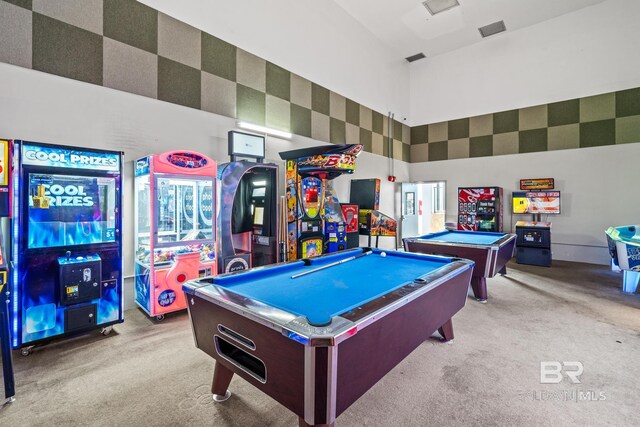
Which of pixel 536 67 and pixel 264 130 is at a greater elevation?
pixel 536 67

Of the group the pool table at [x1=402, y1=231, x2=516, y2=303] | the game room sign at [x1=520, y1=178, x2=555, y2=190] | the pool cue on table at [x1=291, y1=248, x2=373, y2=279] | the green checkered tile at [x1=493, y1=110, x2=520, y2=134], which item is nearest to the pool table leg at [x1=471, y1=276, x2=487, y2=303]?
the pool table at [x1=402, y1=231, x2=516, y2=303]

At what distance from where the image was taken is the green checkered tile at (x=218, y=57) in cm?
380

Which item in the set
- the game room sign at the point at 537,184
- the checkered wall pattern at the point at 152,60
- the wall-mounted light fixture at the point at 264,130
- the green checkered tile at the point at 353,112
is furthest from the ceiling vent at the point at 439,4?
the game room sign at the point at 537,184

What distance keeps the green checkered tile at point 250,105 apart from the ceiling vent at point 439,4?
362 centimetres

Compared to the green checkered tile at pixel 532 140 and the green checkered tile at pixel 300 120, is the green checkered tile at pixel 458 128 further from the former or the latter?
the green checkered tile at pixel 300 120

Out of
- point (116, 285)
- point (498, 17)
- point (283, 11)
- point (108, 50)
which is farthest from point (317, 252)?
point (498, 17)

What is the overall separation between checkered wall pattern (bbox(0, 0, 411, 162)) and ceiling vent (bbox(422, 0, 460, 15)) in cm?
250

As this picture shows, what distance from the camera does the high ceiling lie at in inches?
219

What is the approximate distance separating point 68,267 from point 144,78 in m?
2.11

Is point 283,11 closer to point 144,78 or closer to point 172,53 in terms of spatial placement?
point 172,53

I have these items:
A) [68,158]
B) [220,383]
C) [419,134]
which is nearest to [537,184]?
[419,134]

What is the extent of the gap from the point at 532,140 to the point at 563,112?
71 cm

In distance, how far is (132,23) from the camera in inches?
125

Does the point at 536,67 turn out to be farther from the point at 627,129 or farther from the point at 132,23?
the point at 132,23
